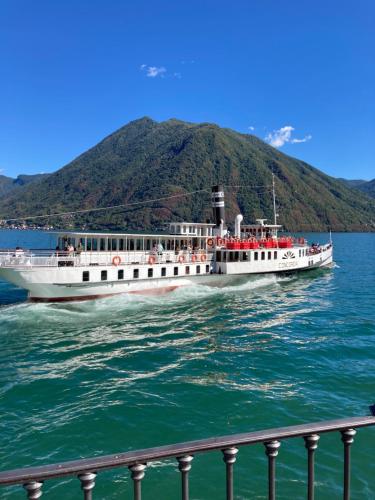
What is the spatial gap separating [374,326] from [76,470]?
24.6 m

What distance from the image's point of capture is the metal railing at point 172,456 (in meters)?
3.25

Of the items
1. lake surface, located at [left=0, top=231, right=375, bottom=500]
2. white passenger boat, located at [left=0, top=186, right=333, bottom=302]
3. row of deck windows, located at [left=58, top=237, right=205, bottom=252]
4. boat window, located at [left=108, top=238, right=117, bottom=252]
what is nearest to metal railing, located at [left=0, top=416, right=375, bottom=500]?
lake surface, located at [left=0, top=231, right=375, bottom=500]

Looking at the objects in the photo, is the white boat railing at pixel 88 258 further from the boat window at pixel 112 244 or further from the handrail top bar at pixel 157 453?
the handrail top bar at pixel 157 453

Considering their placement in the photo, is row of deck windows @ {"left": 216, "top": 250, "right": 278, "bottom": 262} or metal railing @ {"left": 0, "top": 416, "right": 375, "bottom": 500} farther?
row of deck windows @ {"left": 216, "top": 250, "right": 278, "bottom": 262}

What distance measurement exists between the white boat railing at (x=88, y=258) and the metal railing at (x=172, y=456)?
86.1 feet

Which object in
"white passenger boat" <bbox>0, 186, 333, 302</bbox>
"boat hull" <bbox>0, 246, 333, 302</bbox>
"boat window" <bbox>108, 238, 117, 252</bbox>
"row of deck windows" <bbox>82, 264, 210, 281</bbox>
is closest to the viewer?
"boat hull" <bbox>0, 246, 333, 302</bbox>

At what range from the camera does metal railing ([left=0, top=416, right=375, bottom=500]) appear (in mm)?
3246

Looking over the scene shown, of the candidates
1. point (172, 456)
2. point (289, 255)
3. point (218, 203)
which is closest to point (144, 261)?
point (218, 203)

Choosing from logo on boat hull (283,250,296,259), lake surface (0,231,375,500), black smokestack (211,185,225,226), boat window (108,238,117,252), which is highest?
black smokestack (211,185,225,226)

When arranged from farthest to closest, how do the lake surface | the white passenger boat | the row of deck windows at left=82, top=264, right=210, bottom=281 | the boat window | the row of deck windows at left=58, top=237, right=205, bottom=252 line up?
1. the boat window
2. the row of deck windows at left=58, top=237, right=205, bottom=252
3. the row of deck windows at left=82, top=264, right=210, bottom=281
4. the white passenger boat
5. the lake surface

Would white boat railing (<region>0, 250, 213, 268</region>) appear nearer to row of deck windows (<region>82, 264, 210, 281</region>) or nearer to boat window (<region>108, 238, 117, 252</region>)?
row of deck windows (<region>82, 264, 210, 281</region>)

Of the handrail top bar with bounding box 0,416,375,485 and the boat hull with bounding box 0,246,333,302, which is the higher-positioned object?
the handrail top bar with bounding box 0,416,375,485

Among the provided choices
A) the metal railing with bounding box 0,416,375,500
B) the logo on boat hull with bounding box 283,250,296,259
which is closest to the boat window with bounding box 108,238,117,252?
the logo on boat hull with bounding box 283,250,296,259

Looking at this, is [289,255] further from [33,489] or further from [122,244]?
[33,489]
